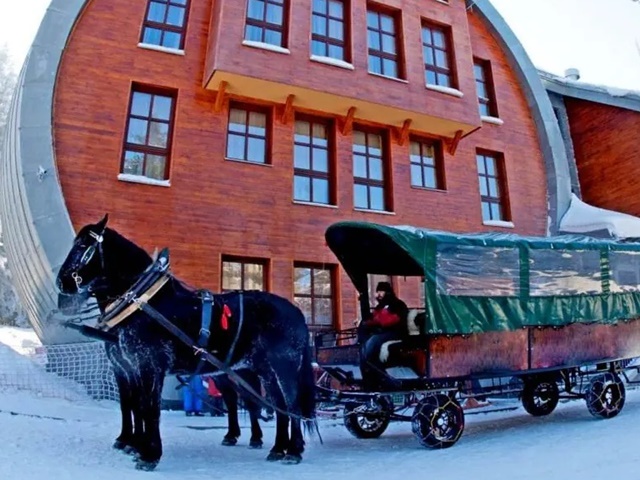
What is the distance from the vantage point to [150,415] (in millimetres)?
4746

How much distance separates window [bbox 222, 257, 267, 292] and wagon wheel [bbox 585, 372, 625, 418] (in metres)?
6.89

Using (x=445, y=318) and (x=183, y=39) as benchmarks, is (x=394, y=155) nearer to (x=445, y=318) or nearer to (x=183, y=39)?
(x=183, y=39)

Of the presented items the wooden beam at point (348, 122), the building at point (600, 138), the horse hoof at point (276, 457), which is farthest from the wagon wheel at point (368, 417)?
the building at point (600, 138)

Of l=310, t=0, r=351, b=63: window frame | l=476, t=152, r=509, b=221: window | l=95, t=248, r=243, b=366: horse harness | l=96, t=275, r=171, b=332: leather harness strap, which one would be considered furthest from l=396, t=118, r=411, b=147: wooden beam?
l=96, t=275, r=171, b=332: leather harness strap

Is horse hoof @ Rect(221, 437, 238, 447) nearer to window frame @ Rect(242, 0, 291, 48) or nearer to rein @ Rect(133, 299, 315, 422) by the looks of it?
rein @ Rect(133, 299, 315, 422)

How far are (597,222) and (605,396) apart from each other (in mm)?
9256

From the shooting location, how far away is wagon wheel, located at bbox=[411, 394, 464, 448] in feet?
19.5

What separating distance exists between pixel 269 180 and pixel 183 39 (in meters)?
4.00

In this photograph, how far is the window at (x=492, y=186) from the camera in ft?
51.6

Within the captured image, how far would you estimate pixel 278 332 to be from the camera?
562 centimetres

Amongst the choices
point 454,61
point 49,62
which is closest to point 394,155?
point 454,61

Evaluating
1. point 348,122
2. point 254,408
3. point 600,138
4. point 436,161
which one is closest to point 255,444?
point 254,408

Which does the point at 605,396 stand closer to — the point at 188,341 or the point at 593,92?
the point at 188,341

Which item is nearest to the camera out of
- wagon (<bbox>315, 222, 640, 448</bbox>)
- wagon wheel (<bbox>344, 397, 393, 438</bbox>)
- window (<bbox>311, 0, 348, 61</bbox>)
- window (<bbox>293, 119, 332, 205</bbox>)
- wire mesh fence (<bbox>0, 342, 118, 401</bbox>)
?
wagon (<bbox>315, 222, 640, 448</bbox>)
